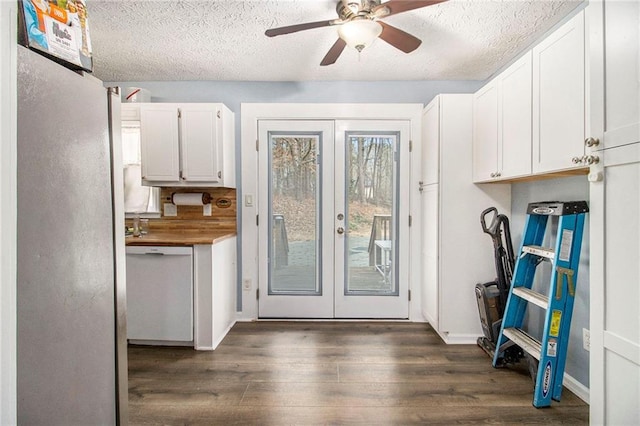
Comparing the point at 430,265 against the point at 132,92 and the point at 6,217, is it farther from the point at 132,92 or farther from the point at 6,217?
the point at 132,92

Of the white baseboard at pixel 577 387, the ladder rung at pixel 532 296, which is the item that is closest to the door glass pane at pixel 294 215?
the ladder rung at pixel 532 296

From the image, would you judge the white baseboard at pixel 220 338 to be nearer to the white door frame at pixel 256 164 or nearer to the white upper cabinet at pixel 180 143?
the white door frame at pixel 256 164

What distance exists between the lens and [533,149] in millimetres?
1938

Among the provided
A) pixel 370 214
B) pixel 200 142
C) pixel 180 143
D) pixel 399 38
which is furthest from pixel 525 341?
pixel 180 143

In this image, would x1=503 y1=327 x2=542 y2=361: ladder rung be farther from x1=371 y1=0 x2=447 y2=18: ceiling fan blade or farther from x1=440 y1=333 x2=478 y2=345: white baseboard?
x1=371 y1=0 x2=447 y2=18: ceiling fan blade

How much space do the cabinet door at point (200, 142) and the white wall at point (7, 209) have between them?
6.92 feet

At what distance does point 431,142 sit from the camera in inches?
116

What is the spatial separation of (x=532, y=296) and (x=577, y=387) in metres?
0.62

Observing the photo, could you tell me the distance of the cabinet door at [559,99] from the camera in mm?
1578

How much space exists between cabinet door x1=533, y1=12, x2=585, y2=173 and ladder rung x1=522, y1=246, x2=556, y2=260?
0.51 meters

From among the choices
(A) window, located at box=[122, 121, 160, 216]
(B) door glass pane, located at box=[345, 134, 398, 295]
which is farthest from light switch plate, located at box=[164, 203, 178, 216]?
(B) door glass pane, located at box=[345, 134, 398, 295]

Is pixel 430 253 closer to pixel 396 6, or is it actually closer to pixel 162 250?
pixel 396 6

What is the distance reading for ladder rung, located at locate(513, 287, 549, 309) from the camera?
1.97m

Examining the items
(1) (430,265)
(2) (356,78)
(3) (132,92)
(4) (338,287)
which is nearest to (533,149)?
(1) (430,265)
